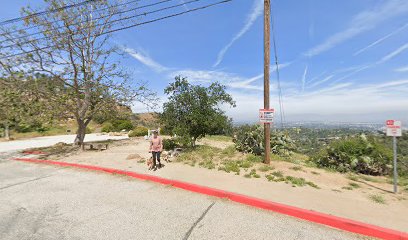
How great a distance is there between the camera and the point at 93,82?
525 inches

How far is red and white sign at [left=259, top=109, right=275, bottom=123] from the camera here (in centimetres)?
834

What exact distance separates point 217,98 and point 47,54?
9.66 m

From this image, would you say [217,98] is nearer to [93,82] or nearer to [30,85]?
[93,82]

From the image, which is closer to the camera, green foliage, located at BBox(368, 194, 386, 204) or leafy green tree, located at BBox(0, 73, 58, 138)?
green foliage, located at BBox(368, 194, 386, 204)

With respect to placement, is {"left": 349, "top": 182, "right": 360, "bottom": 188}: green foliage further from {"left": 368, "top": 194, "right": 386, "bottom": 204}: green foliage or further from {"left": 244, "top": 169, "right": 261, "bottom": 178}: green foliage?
{"left": 244, "top": 169, "right": 261, "bottom": 178}: green foliage

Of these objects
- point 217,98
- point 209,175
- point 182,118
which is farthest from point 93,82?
point 209,175

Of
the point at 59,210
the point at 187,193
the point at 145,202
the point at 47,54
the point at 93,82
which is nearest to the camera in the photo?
the point at 59,210

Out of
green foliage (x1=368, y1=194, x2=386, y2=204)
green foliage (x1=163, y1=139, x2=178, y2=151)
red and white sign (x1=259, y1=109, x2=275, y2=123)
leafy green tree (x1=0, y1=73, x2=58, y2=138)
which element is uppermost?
leafy green tree (x1=0, y1=73, x2=58, y2=138)

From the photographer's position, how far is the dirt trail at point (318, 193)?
14.8ft

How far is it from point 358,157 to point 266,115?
380 cm

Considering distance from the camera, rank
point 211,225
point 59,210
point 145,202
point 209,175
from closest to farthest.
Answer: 1. point 211,225
2. point 59,210
3. point 145,202
4. point 209,175

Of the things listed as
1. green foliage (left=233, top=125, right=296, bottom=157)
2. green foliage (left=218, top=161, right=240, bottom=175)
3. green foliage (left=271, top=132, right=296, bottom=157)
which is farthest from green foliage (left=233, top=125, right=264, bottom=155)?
green foliage (left=218, top=161, right=240, bottom=175)

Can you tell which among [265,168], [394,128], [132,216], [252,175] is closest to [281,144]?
[265,168]

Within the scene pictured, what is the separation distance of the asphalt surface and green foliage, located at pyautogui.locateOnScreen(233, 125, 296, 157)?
17.8 ft
